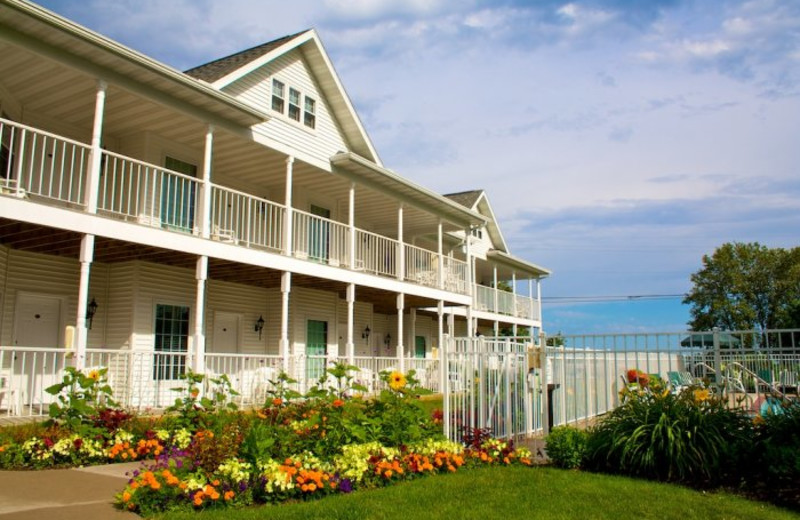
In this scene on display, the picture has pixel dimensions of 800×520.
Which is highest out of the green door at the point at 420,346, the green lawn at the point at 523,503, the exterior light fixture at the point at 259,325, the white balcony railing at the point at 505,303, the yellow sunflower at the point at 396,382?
the white balcony railing at the point at 505,303

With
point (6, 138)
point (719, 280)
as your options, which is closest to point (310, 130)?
point (6, 138)

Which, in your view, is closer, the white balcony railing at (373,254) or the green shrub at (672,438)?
the green shrub at (672,438)

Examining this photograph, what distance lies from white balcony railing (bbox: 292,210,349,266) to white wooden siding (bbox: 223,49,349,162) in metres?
1.99

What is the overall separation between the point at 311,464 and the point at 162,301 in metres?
9.33

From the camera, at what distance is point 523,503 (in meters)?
6.59

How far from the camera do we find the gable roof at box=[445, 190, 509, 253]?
3338 centimetres

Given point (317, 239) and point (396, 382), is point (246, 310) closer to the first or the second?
point (317, 239)

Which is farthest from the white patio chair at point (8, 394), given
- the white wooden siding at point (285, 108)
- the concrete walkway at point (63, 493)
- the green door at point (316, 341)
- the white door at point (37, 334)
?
the green door at point (316, 341)

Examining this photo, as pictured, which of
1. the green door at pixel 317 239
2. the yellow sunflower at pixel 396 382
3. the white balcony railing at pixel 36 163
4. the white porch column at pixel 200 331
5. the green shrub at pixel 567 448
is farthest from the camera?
the green door at pixel 317 239

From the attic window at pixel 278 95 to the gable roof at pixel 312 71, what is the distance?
0.75 metres

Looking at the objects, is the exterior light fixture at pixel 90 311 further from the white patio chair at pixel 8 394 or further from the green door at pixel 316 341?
the green door at pixel 316 341

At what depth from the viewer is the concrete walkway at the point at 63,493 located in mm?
6027

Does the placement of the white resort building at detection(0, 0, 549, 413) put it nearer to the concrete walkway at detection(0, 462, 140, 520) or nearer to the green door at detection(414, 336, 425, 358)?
the concrete walkway at detection(0, 462, 140, 520)

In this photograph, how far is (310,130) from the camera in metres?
17.9
